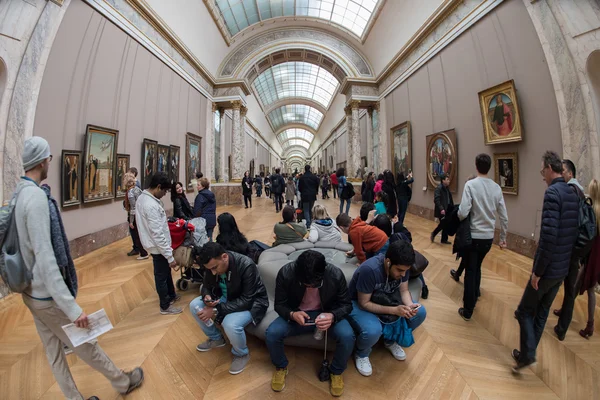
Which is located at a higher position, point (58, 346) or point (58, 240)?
point (58, 240)

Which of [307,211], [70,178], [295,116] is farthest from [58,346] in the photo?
[295,116]

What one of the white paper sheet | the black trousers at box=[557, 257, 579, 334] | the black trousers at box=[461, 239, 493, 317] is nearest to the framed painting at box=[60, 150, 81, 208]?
the white paper sheet

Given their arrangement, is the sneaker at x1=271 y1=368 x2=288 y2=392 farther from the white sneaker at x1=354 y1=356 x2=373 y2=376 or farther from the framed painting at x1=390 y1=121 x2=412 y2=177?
the framed painting at x1=390 y1=121 x2=412 y2=177

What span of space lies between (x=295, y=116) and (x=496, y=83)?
36673 mm

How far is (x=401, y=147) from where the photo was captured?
1157 centimetres

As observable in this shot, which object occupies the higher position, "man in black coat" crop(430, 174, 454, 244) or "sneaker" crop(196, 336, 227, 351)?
"man in black coat" crop(430, 174, 454, 244)

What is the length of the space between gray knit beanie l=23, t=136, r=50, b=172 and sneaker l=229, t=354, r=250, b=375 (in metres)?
2.25

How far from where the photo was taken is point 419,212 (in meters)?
10.3

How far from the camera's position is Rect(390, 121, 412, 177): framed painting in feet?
35.4

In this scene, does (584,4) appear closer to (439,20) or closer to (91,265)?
Answer: (439,20)

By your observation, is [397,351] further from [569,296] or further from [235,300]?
[569,296]

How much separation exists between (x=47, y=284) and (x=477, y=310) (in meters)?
4.49

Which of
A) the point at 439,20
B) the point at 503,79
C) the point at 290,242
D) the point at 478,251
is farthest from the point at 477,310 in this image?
the point at 439,20

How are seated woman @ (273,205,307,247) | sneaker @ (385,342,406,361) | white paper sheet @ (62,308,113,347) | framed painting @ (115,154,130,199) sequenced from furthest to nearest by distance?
framed painting @ (115,154,130,199) → seated woman @ (273,205,307,247) → sneaker @ (385,342,406,361) → white paper sheet @ (62,308,113,347)
